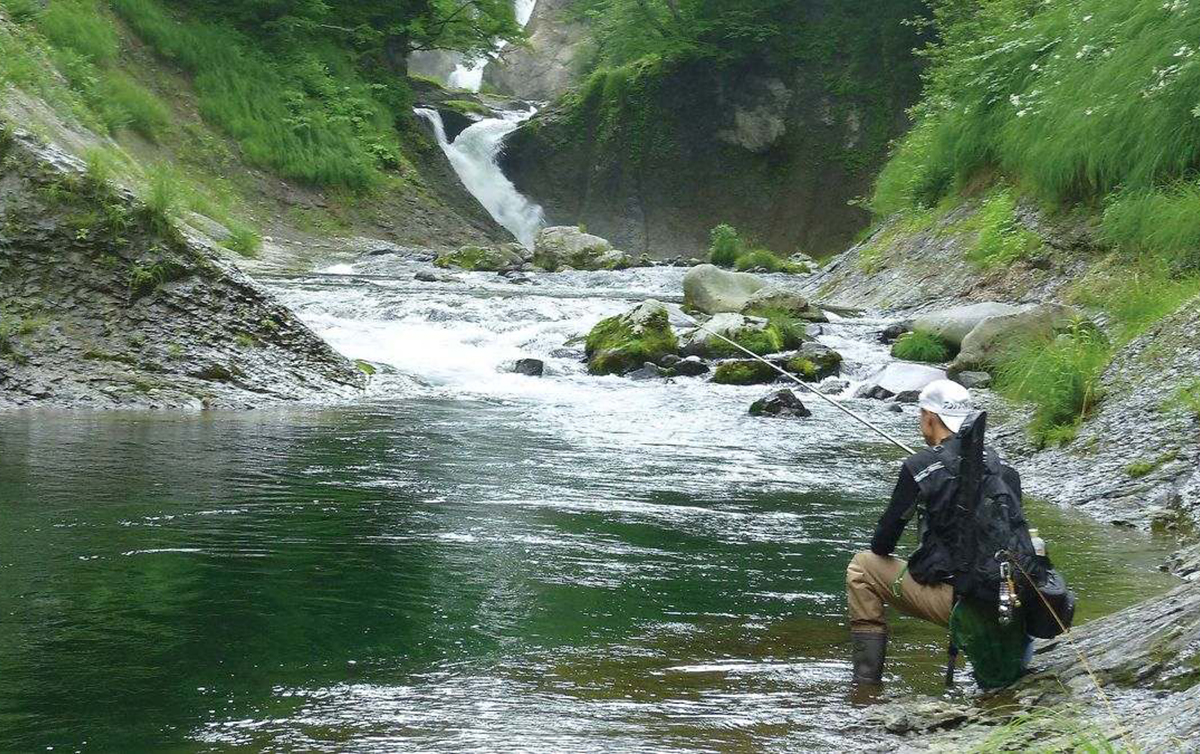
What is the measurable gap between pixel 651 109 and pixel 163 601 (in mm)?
35259

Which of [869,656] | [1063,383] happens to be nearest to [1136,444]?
[1063,383]

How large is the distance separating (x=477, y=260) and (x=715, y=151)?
1391 centimetres

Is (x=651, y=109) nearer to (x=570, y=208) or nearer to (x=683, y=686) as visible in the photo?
(x=570, y=208)

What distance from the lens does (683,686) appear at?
475cm

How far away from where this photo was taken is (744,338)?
16.2 m

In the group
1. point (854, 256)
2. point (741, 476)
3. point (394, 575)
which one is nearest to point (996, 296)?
point (854, 256)

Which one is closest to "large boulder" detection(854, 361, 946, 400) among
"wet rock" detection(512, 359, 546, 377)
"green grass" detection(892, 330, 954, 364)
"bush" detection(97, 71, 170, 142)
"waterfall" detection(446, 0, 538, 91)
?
"green grass" detection(892, 330, 954, 364)

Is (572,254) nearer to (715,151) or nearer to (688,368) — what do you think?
(715,151)

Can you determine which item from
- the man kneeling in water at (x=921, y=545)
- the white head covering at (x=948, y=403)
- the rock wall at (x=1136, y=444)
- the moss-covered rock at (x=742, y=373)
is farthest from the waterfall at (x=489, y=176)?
the white head covering at (x=948, y=403)

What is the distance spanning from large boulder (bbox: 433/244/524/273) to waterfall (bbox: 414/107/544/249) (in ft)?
33.0

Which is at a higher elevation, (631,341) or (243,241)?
(243,241)

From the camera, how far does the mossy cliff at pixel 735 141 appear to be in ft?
122

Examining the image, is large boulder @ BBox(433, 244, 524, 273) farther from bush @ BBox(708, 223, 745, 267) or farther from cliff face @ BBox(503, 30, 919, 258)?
cliff face @ BBox(503, 30, 919, 258)

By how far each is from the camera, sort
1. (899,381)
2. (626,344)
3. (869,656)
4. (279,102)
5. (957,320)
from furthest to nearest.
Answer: (279,102) → (626,344) → (957,320) → (899,381) → (869,656)
